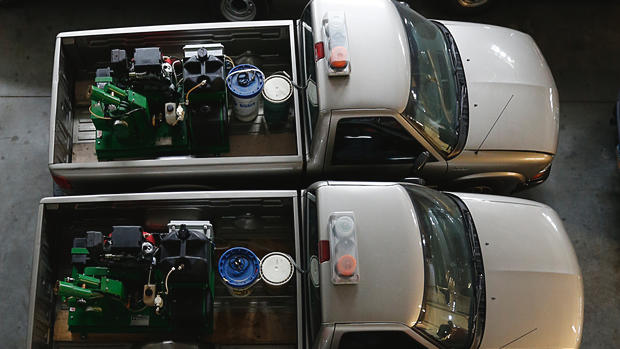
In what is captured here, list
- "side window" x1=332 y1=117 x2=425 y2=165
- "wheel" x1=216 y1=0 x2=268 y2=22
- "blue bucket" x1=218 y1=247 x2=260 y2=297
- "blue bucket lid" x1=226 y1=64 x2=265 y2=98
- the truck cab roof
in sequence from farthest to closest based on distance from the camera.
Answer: "wheel" x1=216 y1=0 x2=268 y2=22 → "blue bucket lid" x1=226 y1=64 x2=265 y2=98 → "side window" x1=332 y1=117 x2=425 y2=165 → "blue bucket" x1=218 y1=247 x2=260 y2=297 → the truck cab roof

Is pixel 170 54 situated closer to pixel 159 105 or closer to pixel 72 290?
pixel 159 105

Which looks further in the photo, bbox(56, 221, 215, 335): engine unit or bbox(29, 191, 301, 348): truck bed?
bbox(29, 191, 301, 348): truck bed

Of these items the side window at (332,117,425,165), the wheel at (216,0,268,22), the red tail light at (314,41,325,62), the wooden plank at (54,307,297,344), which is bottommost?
the wooden plank at (54,307,297,344)

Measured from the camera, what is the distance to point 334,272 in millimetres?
3418

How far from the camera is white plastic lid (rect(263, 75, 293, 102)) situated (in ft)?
14.3

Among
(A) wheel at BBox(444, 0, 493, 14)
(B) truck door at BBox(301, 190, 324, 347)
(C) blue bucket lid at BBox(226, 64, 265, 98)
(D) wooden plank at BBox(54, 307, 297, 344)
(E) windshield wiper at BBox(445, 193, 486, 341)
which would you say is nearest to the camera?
(B) truck door at BBox(301, 190, 324, 347)

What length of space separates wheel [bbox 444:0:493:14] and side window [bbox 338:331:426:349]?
384 centimetres

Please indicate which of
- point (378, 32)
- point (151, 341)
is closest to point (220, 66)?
point (378, 32)

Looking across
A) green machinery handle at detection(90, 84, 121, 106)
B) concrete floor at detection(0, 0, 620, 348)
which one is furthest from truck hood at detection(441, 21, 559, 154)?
green machinery handle at detection(90, 84, 121, 106)

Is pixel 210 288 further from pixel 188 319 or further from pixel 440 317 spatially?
pixel 440 317

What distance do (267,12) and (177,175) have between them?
2185 millimetres

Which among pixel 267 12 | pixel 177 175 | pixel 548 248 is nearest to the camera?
pixel 548 248

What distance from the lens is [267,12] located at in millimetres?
5578

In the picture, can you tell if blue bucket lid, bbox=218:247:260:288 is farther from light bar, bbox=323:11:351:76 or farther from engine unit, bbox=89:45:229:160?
light bar, bbox=323:11:351:76
